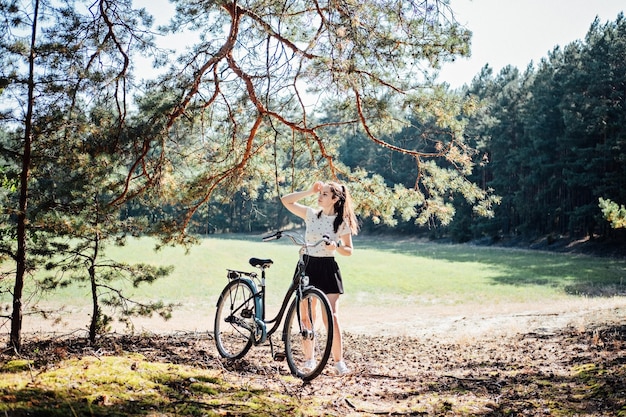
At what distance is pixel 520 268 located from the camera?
23.1 m

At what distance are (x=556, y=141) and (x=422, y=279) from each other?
19.8m

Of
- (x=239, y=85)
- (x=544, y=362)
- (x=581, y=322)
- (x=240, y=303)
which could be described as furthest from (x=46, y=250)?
(x=581, y=322)

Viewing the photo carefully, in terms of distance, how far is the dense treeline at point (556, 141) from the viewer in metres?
28.3

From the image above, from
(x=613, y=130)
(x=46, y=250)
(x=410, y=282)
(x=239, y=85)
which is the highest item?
(x=613, y=130)

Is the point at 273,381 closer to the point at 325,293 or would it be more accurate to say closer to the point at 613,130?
the point at 325,293

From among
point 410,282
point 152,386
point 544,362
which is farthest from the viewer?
point 410,282

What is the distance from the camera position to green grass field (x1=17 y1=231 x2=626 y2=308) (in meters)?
15.7

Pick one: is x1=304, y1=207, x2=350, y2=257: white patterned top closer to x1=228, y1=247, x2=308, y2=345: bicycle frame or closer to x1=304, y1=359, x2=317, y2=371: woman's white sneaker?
x1=228, y1=247, x2=308, y2=345: bicycle frame

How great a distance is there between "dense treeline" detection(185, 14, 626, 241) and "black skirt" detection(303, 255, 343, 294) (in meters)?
18.5

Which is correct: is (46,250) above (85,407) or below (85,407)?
above

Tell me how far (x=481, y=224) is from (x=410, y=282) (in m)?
23.0

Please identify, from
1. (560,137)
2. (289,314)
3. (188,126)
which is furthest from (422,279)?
(560,137)

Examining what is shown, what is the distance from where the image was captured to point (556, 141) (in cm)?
3375

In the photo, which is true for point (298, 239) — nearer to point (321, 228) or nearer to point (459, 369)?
point (321, 228)
